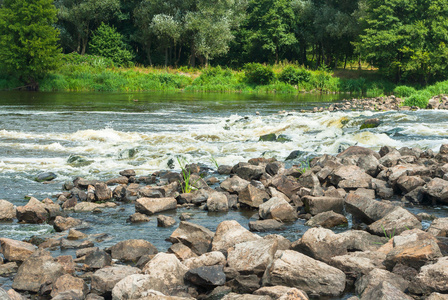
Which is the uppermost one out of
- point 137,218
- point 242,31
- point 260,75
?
point 242,31

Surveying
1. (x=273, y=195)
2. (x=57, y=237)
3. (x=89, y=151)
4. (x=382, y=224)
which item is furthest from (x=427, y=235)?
(x=89, y=151)

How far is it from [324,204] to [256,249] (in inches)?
100

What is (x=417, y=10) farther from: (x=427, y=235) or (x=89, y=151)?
(x=427, y=235)

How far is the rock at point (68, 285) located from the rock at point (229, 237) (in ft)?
5.08

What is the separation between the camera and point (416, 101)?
25703 millimetres

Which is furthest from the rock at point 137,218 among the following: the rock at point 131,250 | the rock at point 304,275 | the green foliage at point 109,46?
the green foliage at point 109,46

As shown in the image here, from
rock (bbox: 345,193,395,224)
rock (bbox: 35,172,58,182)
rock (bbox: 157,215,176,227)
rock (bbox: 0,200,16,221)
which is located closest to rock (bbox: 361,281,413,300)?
rock (bbox: 345,193,395,224)

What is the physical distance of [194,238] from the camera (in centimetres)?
570

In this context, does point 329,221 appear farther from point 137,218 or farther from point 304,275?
point 137,218

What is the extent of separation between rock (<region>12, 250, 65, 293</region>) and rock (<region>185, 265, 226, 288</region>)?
4.54 feet

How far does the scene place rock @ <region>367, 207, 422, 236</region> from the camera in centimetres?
582

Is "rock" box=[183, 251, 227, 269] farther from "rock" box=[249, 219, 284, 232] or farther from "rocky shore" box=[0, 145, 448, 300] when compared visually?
"rock" box=[249, 219, 284, 232]

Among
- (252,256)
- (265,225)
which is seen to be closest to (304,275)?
(252,256)

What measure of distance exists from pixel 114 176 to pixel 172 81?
3972 centimetres
